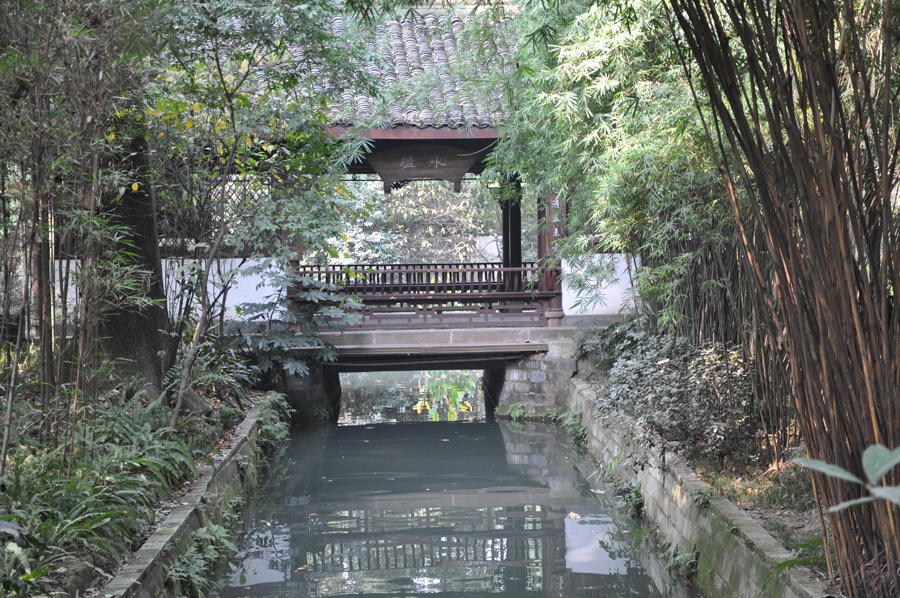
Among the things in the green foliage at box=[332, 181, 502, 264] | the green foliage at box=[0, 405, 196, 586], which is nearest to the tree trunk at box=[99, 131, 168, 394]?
the green foliage at box=[0, 405, 196, 586]

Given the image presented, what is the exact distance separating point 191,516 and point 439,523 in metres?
1.72

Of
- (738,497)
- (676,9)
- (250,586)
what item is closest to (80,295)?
(250,586)

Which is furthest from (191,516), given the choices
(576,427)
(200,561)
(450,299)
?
(450,299)

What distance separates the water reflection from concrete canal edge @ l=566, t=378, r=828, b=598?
388 cm

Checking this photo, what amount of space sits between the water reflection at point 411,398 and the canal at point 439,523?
35.5 inches

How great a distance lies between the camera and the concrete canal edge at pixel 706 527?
2.88 metres

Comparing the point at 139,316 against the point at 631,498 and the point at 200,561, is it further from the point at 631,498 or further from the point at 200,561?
the point at 631,498

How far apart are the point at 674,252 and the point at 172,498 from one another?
140 inches

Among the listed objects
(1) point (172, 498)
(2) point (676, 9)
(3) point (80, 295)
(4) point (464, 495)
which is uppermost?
(2) point (676, 9)

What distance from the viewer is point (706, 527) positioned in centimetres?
368

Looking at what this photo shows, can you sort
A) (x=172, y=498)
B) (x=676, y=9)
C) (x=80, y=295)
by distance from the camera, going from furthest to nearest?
(x=172, y=498) → (x=80, y=295) → (x=676, y=9)

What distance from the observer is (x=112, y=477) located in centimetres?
361

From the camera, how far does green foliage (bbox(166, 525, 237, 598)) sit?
3479 mm

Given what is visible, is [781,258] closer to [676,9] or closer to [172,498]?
[676,9]
